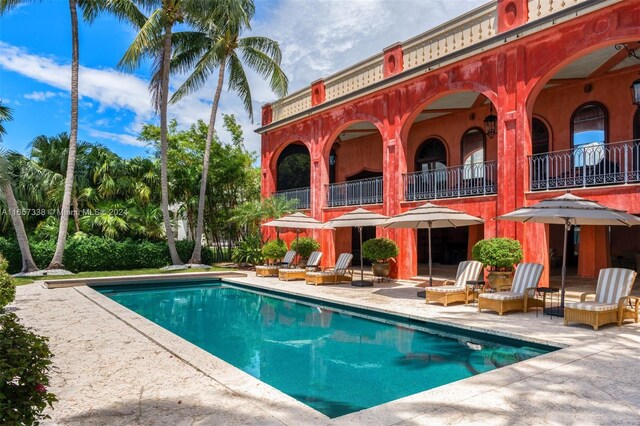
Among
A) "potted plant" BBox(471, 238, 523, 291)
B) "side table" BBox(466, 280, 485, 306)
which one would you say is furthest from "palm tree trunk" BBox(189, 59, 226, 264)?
"side table" BBox(466, 280, 485, 306)

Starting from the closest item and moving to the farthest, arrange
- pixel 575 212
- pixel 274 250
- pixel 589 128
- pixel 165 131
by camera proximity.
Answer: pixel 575 212 → pixel 589 128 → pixel 274 250 → pixel 165 131

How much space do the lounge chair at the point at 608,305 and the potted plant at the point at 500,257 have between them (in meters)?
2.74

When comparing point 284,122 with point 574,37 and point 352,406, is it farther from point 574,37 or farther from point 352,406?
point 352,406

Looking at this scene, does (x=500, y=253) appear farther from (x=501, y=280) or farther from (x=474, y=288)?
(x=474, y=288)

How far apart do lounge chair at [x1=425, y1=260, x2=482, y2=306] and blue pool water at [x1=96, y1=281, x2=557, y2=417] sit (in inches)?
56.7

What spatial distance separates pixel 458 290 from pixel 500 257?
1546 millimetres

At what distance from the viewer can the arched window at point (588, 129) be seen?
12.9 m

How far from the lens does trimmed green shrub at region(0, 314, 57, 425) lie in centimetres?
245

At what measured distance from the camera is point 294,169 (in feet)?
77.8

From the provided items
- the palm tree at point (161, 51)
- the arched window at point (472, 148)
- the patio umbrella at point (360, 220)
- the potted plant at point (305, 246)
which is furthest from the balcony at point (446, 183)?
the palm tree at point (161, 51)

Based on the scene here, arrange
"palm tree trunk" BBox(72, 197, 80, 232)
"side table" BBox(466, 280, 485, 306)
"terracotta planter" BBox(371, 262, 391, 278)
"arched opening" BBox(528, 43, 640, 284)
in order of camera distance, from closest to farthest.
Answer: "side table" BBox(466, 280, 485, 306) < "arched opening" BBox(528, 43, 640, 284) < "terracotta planter" BBox(371, 262, 391, 278) < "palm tree trunk" BBox(72, 197, 80, 232)

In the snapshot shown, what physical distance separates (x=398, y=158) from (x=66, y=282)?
12312mm

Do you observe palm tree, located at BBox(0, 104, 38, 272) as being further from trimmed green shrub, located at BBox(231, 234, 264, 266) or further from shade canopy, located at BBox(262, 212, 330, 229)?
shade canopy, located at BBox(262, 212, 330, 229)

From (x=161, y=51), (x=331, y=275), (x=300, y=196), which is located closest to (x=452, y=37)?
(x=331, y=275)
